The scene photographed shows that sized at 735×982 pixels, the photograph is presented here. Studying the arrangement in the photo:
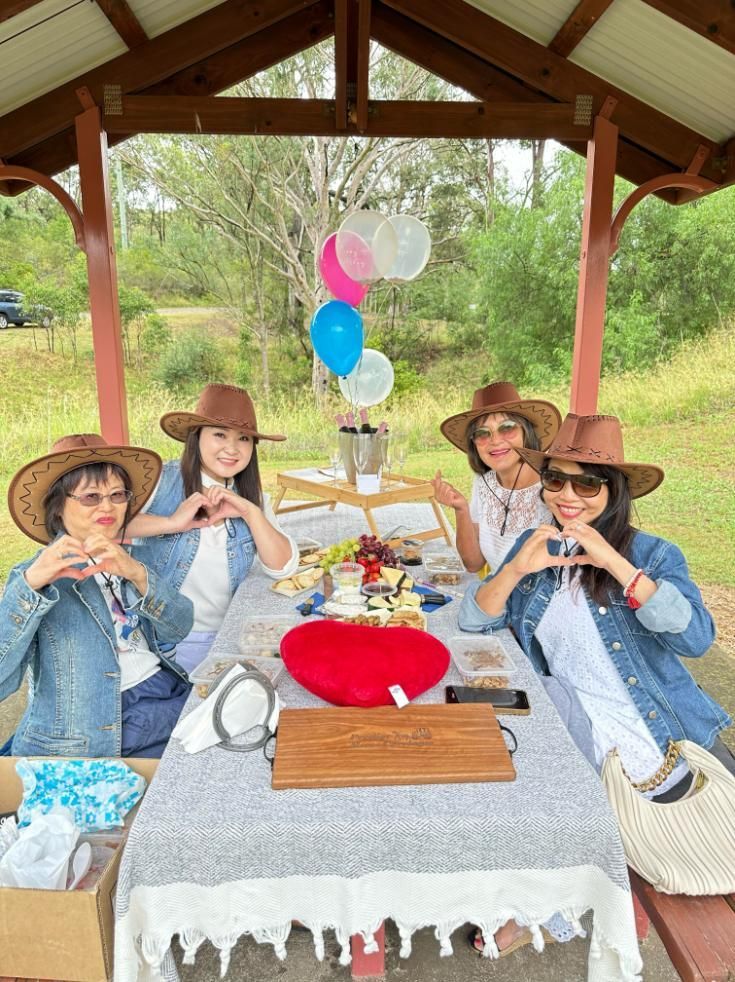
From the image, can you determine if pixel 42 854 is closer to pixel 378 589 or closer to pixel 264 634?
pixel 264 634

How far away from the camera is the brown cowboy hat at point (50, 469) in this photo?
1.78 m

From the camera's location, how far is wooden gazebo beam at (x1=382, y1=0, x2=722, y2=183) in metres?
3.90

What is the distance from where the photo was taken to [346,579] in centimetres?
219

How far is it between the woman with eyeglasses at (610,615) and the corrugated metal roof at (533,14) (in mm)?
2931

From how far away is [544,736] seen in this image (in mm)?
1441

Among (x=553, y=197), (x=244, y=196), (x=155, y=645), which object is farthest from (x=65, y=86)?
(x=553, y=197)

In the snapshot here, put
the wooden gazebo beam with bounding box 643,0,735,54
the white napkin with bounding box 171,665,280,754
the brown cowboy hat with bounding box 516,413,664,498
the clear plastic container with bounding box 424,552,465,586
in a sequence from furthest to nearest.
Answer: the wooden gazebo beam with bounding box 643,0,735,54, the clear plastic container with bounding box 424,552,465,586, the brown cowboy hat with bounding box 516,413,664,498, the white napkin with bounding box 171,665,280,754

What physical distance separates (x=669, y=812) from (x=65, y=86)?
4555mm

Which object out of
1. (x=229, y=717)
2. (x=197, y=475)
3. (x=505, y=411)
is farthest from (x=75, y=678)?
(x=505, y=411)

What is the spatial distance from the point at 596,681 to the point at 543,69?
3749 millimetres

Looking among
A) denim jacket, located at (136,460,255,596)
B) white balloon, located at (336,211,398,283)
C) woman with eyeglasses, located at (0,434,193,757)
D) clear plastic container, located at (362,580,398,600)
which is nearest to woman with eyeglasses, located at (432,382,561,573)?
clear plastic container, located at (362,580,398,600)

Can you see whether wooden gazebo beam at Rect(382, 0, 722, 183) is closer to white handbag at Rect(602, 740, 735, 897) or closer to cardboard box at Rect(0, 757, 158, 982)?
white handbag at Rect(602, 740, 735, 897)

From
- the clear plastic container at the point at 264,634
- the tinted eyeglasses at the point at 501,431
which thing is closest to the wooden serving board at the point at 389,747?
the clear plastic container at the point at 264,634

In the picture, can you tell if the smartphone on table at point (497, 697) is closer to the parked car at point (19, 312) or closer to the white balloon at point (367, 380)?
the white balloon at point (367, 380)
